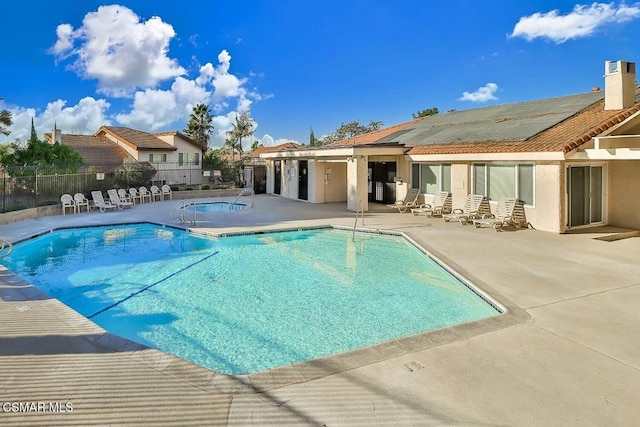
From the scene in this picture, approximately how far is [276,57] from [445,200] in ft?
82.9

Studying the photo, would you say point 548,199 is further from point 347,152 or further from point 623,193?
point 347,152

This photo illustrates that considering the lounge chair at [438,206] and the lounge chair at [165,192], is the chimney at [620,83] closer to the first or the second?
the lounge chair at [438,206]

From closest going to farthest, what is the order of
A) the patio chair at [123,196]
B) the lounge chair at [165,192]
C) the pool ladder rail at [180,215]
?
the pool ladder rail at [180,215] → the patio chair at [123,196] → the lounge chair at [165,192]

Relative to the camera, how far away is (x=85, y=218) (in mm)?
17125

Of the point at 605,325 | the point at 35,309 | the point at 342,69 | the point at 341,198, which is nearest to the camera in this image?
the point at 605,325

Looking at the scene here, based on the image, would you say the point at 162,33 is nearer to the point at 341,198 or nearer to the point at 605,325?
the point at 341,198

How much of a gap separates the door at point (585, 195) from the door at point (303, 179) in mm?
13639

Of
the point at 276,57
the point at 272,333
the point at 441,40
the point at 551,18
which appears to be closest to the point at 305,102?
the point at 276,57

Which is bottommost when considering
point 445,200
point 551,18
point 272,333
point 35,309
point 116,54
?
point 272,333

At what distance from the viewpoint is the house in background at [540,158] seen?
12.8 metres

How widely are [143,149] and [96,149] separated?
4390 mm

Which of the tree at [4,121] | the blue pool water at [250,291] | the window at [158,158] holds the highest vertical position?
the tree at [4,121]

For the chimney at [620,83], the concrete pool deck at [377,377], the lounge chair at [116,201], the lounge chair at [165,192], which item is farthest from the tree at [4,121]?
the chimney at [620,83]

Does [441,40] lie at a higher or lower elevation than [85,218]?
higher
